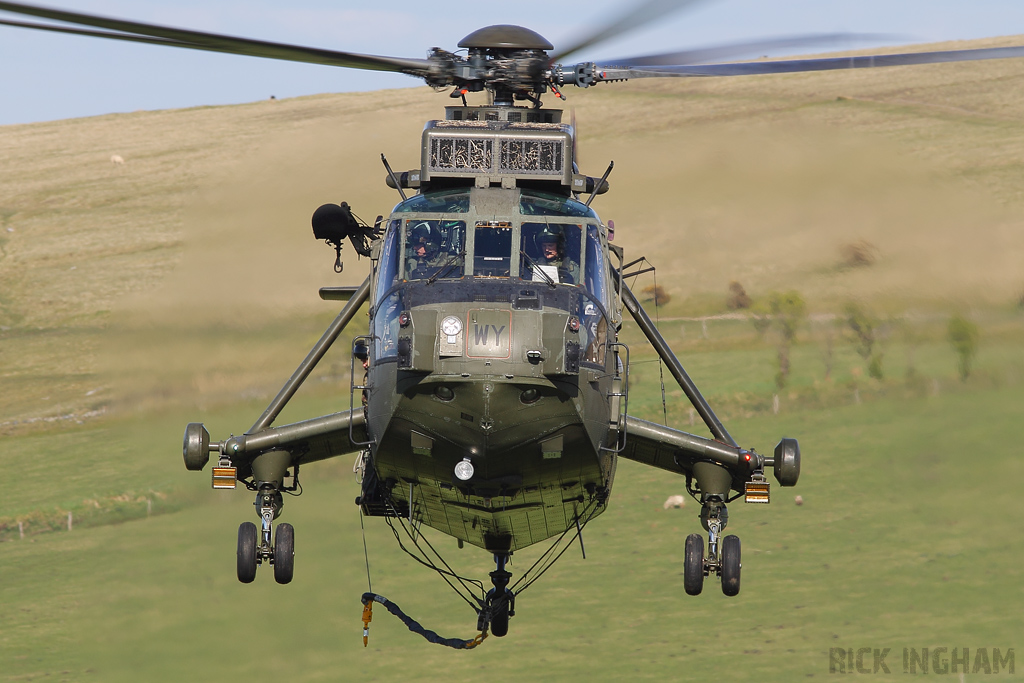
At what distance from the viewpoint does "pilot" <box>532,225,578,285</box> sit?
17328mm

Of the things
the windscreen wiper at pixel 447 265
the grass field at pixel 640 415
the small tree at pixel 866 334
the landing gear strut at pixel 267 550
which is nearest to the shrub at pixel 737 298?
the grass field at pixel 640 415

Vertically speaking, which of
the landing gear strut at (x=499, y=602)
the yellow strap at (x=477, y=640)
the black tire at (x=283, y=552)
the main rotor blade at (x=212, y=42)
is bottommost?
the yellow strap at (x=477, y=640)

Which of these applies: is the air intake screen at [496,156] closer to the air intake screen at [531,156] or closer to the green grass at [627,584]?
the air intake screen at [531,156]

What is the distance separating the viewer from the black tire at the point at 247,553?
2011 cm

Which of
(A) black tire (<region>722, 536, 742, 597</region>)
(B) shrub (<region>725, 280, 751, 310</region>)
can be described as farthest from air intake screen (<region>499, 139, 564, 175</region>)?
(B) shrub (<region>725, 280, 751, 310</region>)

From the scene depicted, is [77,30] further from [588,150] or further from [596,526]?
[596,526]

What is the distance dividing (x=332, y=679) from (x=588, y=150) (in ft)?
54.0

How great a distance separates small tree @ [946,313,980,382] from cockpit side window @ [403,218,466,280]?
2633 cm

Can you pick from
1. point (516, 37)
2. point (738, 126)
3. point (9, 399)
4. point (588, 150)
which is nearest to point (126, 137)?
point (9, 399)

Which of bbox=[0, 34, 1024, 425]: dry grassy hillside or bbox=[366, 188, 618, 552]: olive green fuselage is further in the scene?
bbox=[0, 34, 1024, 425]: dry grassy hillside

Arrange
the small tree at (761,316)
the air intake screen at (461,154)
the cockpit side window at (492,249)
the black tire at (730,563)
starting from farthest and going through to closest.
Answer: the small tree at (761,316) < the black tire at (730,563) < the air intake screen at (461,154) < the cockpit side window at (492,249)

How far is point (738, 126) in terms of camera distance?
4156 centimetres

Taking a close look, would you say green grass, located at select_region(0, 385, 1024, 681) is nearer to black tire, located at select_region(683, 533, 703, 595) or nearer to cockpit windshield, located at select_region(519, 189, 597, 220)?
black tire, located at select_region(683, 533, 703, 595)

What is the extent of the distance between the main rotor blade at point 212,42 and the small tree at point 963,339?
84.9 ft
